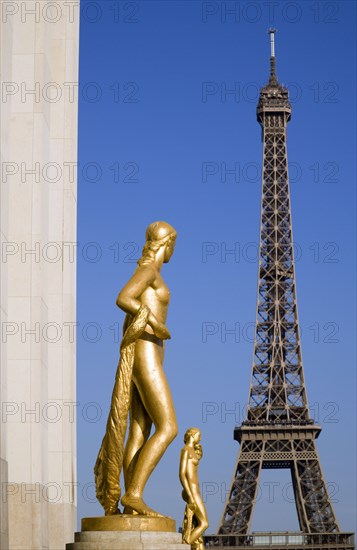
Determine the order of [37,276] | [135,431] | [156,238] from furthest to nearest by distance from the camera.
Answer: [37,276] → [156,238] → [135,431]

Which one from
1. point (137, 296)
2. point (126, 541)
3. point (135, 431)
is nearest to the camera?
point (126, 541)

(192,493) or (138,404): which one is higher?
(138,404)

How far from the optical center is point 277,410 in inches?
3388

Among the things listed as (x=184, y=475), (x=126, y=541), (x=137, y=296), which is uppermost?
(x=137, y=296)

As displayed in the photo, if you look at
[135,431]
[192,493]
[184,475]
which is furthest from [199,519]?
[135,431]

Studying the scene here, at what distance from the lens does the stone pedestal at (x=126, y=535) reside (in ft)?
40.1

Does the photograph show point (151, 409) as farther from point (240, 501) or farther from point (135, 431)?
point (240, 501)

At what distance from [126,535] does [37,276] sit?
595cm

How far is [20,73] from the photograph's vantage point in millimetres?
17953

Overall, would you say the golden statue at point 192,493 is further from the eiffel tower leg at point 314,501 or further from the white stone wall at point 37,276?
the eiffel tower leg at point 314,501

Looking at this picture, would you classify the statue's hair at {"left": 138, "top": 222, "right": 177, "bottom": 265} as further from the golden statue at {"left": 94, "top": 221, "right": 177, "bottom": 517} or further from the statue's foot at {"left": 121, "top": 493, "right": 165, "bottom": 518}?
the statue's foot at {"left": 121, "top": 493, "right": 165, "bottom": 518}

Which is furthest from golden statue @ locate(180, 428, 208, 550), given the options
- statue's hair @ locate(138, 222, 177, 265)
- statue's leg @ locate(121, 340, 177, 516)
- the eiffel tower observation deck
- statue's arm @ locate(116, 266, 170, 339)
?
the eiffel tower observation deck

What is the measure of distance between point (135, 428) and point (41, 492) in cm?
398

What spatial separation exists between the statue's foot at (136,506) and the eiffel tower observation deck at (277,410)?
66.8m
